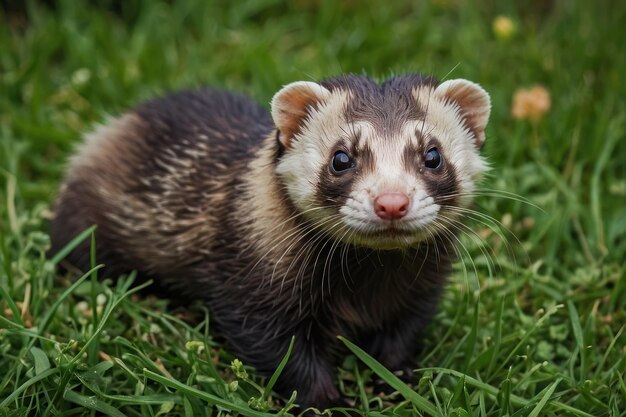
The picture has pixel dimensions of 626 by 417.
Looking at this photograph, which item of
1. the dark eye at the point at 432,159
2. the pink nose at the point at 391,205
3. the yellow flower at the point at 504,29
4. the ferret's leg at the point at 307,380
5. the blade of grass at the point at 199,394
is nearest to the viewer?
the pink nose at the point at 391,205

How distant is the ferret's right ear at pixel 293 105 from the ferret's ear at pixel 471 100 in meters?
0.57

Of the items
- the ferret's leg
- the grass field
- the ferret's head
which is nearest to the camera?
the ferret's head

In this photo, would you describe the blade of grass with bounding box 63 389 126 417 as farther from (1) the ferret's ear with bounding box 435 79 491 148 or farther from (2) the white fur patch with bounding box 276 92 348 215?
(1) the ferret's ear with bounding box 435 79 491 148

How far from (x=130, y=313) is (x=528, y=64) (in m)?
3.71

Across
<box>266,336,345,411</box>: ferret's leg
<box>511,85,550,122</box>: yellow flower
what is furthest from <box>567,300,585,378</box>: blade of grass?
<box>511,85,550,122</box>: yellow flower

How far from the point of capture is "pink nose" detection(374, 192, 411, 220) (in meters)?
3.66

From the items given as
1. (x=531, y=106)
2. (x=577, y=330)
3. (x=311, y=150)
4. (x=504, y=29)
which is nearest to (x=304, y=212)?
(x=311, y=150)

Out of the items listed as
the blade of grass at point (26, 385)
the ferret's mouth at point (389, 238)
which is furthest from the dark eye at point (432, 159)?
the blade of grass at point (26, 385)

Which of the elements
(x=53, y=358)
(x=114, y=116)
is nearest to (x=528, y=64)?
(x=114, y=116)

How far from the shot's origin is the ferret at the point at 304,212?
397 centimetres

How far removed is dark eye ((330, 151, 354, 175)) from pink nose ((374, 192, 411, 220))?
342 millimetres

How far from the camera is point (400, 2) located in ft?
26.2

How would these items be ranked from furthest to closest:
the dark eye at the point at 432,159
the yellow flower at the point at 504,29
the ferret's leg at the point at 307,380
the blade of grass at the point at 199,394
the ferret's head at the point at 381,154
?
the yellow flower at the point at 504,29
the ferret's leg at the point at 307,380
the dark eye at the point at 432,159
the blade of grass at the point at 199,394
the ferret's head at the point at 381,154

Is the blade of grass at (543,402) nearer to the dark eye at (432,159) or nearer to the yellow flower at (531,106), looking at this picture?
the dark eye at (432,159)
